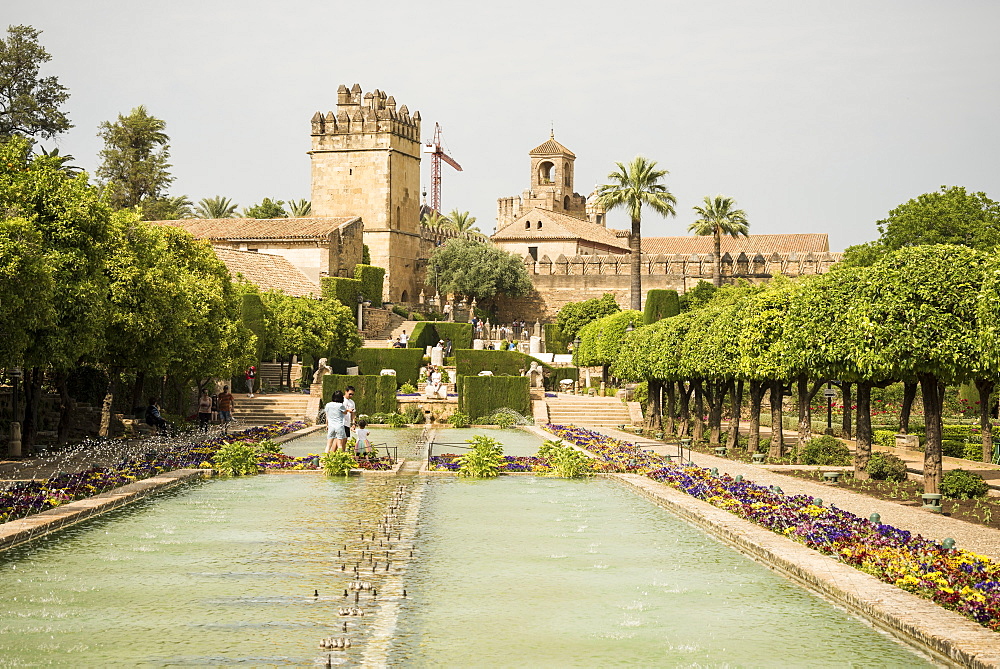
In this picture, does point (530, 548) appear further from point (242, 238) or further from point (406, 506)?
point (242, 238)

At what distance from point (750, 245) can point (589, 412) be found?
4683 centimetres

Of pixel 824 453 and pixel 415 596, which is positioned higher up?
pixel 824 453

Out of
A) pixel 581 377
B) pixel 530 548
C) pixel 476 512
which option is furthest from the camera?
pixel 581 377

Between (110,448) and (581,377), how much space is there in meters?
35.8

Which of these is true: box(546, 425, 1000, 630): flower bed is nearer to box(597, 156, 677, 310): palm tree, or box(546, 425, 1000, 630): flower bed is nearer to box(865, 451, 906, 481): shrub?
box(865, 451, 906, 481): shrub

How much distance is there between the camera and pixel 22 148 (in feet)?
68.4

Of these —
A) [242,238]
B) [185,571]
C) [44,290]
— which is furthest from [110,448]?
[242,238]

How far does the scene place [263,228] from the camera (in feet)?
221

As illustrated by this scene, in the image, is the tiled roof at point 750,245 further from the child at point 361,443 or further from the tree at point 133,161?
the child at point 361,443

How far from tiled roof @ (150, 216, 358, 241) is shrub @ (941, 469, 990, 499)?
2042 inches

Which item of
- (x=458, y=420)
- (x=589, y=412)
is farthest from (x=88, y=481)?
(x=589, y=412)

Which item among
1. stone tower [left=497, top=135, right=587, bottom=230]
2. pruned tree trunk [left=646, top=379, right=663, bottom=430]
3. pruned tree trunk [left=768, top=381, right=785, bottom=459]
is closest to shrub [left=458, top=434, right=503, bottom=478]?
pruned tree trunk [left=768, top=381, right=785, bottom=459]

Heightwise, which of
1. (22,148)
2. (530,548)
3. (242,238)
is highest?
(242,238)

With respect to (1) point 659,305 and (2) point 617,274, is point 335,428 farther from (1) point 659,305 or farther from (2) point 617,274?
(2) point 617,274
